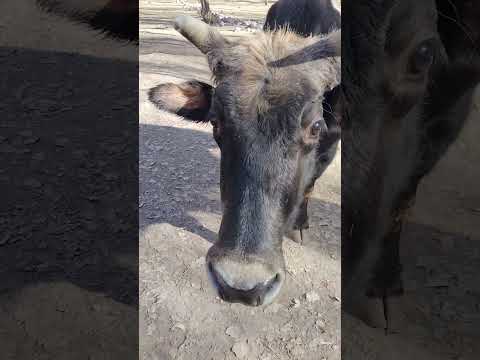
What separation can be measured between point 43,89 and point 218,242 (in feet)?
3.05

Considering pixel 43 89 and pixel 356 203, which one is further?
pixel 43 89

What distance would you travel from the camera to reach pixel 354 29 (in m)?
1.52

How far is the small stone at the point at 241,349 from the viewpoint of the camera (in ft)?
4.93

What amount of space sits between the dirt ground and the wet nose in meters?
0.12

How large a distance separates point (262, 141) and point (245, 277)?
0.41 metres

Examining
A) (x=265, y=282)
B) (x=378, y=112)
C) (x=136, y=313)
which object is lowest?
(x=136, y=313)

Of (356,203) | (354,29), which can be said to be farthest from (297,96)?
(356,203)

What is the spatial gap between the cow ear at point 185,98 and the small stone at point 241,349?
0.76 metres

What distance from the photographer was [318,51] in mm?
1460

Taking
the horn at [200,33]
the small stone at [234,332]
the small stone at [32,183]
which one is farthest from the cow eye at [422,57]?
the small stone at [32,183]

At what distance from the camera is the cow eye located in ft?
4.93

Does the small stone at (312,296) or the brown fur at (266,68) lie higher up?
the brown fur at (266,68)

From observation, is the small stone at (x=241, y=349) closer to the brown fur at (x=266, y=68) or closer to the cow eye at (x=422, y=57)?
the brown fur at (x=266, y=68)

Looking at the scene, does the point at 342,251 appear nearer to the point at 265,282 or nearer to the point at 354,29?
the point at 265,282
